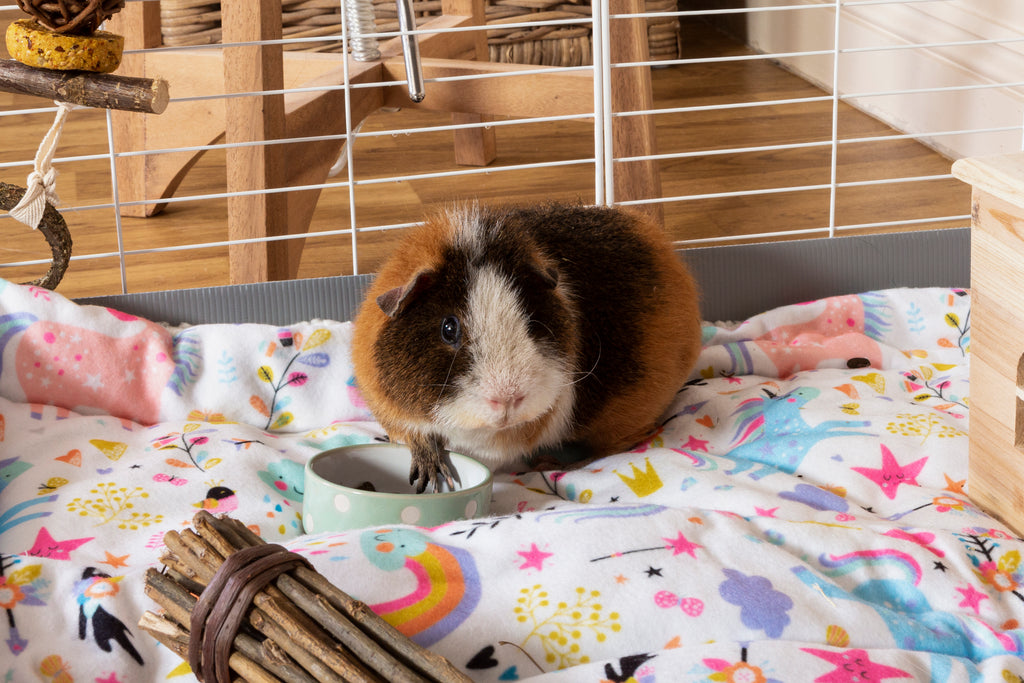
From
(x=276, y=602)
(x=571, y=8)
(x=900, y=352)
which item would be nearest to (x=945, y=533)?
(x=900, y=352)

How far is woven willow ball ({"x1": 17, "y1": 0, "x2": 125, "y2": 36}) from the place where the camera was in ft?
3.21

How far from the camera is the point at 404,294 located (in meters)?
0.96

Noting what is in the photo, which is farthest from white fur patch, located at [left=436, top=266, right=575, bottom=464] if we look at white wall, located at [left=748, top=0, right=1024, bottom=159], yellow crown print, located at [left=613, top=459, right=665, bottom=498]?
white wall, located at [left=748, top=0, right=1024, bottom=159]

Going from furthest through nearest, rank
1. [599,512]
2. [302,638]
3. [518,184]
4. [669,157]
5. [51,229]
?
1. [518,184]
2. [669,157]
3. [51,229]
4. [599,512]
5. [302,638]

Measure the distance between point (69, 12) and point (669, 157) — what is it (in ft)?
3.82

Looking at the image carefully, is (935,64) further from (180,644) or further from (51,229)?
(180,644)

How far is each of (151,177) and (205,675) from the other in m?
1.65

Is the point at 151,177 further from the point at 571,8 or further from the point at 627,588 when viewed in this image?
the point at 627,588

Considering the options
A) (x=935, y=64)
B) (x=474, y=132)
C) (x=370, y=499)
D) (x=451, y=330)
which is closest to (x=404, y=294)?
(x=451, y=330)

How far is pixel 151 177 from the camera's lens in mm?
2156

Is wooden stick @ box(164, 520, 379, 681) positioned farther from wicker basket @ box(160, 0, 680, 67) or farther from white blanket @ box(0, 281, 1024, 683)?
wicker basket @ box(160, 0, 680, 67)

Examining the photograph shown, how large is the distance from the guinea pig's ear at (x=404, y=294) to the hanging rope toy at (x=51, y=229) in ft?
1.66

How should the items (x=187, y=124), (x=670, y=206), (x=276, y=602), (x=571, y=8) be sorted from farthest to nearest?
(x=571, y=8) → (x=670, y=206) → (x=187, y=124) → (x=276, y=602)

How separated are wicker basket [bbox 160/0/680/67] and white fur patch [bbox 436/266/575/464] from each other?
1923 mm
